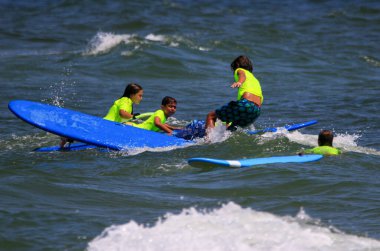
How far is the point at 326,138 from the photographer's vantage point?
10453 mm

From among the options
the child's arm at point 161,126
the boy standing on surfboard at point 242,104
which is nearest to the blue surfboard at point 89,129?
the child's arm at point 161,126

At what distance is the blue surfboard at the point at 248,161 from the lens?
31.0ft

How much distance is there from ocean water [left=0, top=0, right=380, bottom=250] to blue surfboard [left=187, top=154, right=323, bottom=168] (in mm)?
110

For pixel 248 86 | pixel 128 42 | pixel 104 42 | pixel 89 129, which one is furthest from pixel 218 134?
pixel 104 42

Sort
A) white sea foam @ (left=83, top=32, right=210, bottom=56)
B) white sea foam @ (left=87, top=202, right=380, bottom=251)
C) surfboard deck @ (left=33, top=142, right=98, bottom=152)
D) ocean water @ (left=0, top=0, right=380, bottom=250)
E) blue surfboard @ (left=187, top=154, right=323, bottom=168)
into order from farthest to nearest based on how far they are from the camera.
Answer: white sea foam @ (left=83, top=32, right=210, bottom=56) < surfboard deck @ (left=33, top=142, right=98, bottom=152) < blue surfboard @ (left=187, top=154, right=323, bottom=168) < ocean water @ (left=0, top=0, right=380, bottom=250) < white sea foam @ (left=87, top=202, right=380, bottom=251)

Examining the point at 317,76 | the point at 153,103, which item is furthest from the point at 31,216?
the point at 317,76

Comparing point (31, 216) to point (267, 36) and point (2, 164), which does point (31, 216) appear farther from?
point (267, 36)

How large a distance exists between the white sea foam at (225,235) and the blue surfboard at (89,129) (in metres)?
3.69

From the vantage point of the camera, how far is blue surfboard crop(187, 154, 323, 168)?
9.46 metres

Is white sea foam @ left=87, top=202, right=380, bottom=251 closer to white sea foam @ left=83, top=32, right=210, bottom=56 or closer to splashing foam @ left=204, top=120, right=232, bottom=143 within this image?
splashing foam @ left=204, top=120, right=232, bottom=143

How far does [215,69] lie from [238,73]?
849cm

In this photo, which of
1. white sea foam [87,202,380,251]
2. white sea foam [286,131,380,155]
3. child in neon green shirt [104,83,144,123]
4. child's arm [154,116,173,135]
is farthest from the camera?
child in neon green shirt [104,83,144,123]

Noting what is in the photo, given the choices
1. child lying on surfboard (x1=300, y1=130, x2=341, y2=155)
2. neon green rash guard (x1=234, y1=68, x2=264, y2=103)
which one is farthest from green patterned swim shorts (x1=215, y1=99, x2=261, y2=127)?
child lying on surfboard (x1=300, y1=130, x2=341, y2=155)

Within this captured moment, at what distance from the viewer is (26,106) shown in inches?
439
